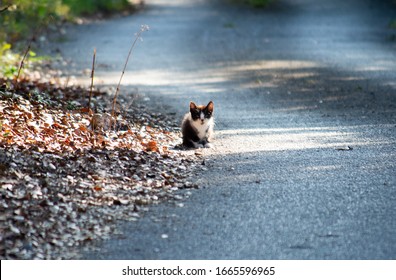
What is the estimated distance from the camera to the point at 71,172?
785 centimetres

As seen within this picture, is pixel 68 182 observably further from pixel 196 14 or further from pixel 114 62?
pixel 196 14

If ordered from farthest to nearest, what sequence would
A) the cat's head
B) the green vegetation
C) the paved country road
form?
the green vegetation
the cat's head
the paved country road

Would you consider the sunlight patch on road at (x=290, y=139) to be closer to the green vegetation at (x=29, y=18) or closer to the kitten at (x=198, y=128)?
the kitten at (x=198, y=128)

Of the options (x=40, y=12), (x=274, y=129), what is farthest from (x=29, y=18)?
(x=274, y=129)

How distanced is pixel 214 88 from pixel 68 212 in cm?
916

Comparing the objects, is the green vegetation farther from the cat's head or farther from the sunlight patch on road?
the sunlight patch on road

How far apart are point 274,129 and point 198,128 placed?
1.79 m

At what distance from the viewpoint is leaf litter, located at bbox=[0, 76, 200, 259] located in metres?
6.32

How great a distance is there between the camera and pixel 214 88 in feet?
51.3

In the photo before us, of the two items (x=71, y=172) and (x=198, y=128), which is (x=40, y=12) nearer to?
(x=198, y=128)

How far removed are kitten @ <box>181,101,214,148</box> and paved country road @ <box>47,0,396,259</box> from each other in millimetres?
245

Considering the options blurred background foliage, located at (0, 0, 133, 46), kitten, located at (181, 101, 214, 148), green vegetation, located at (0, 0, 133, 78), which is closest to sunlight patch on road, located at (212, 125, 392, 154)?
kitten, located at (181, 101, 214, 148)

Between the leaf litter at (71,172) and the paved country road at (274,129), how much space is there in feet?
1.21
